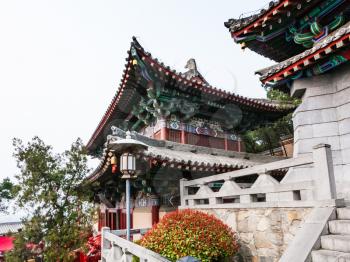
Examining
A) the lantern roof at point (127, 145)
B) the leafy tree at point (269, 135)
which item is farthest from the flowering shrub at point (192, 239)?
the leafy tree at point (269, 135)

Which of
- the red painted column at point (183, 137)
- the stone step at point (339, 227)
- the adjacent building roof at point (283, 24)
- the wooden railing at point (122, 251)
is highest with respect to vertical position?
the adjacent building roof at point (283, 24)

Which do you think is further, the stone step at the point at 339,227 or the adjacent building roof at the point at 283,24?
the adjacent building roof at the point at 283,24

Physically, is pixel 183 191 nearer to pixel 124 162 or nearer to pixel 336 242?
pixel 124 162

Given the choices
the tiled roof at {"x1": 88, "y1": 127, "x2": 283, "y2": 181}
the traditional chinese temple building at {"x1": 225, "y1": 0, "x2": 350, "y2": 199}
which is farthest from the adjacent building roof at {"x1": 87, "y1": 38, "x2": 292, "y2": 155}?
the traditional chinese temple building at {"x1": 225, "y1": 0, "x2": 350, "y2": 199}

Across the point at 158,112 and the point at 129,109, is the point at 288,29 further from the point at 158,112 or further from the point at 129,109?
the point at 129,109

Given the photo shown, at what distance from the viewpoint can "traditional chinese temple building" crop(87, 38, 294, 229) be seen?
8.20 meters

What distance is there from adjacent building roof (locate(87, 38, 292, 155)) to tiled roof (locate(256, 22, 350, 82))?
330cm

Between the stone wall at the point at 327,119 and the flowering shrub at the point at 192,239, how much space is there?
184 centimetres

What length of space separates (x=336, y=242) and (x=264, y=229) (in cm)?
179

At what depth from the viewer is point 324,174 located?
14.0 feet

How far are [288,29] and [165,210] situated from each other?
6200 mm

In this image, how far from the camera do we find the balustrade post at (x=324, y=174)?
420 cm

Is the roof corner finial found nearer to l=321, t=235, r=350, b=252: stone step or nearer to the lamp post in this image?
the lamp post

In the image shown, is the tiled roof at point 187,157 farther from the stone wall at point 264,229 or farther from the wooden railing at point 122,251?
the wooden railing at point 122,251
